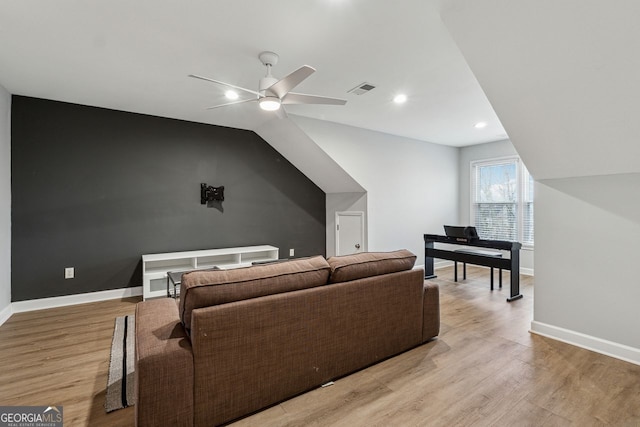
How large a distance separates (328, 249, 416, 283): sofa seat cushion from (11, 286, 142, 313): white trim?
3.32m

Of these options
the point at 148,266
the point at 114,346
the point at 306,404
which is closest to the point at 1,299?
the point at 148,266

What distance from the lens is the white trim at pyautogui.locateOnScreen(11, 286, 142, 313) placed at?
3482 millimetres

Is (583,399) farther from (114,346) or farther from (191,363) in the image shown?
(114,346)

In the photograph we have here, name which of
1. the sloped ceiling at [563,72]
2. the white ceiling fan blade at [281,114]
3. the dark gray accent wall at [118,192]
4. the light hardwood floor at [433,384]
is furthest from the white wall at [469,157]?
the white ceiling fan blade at [281,114]

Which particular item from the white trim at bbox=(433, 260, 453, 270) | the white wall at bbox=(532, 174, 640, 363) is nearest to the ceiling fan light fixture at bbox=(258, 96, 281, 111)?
the white wall at bbox=(532, 174, 640, 363)

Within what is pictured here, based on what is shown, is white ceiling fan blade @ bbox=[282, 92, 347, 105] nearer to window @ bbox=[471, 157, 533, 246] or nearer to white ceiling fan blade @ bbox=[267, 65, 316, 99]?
white ceiling fan blade @ bbox=[267, 65, 316, 99]

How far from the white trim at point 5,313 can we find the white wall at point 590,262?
210 inches

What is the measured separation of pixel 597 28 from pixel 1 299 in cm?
545

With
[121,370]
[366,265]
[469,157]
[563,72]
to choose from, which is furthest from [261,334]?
[469,157]

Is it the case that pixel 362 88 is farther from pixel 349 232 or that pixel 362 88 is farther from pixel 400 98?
pixel 349 232

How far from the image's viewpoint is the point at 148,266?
13.4ft

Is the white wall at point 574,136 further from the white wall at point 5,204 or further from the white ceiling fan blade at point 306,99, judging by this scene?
the white wall at point 5,204

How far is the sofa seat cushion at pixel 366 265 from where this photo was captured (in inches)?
82.1

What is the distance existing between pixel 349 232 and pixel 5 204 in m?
4.44
